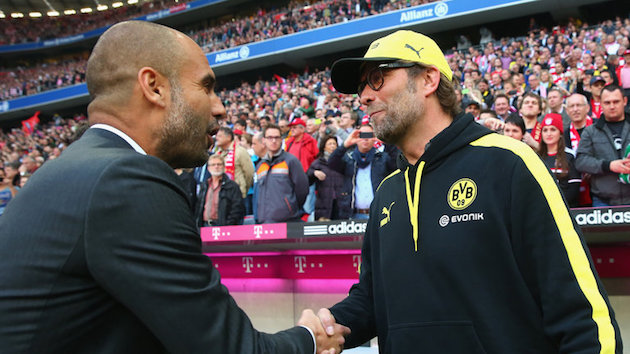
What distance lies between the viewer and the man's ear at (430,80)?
2.25 m

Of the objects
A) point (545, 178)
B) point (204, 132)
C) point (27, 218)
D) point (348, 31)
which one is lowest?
point (27, 218)

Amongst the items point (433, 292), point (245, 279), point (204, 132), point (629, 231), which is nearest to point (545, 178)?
point (433, 292)

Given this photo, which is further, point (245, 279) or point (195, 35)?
point (195, 35)

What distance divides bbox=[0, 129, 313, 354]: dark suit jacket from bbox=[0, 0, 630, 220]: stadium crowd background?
15.9 ft

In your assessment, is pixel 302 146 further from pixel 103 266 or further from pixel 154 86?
pixel 103 266

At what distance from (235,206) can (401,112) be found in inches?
204

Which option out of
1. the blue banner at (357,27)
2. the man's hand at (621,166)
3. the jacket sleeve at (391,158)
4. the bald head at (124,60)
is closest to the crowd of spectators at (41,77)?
the blue banner at (357,27)

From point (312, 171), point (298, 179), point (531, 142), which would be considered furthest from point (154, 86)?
point (312, 171)

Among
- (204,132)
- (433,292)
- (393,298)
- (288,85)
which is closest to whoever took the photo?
(204,132)

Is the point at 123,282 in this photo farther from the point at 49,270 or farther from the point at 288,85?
the point at 288,85

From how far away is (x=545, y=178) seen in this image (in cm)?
179

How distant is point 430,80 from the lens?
2262 mm

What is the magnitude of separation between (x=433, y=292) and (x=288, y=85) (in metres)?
20.5

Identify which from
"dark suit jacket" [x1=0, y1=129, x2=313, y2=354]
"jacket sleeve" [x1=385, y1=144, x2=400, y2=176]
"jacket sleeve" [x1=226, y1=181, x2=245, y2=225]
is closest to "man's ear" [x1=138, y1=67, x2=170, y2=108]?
"dark suit jacket" [x1=0, y1=129, x2=313, y2=354]
